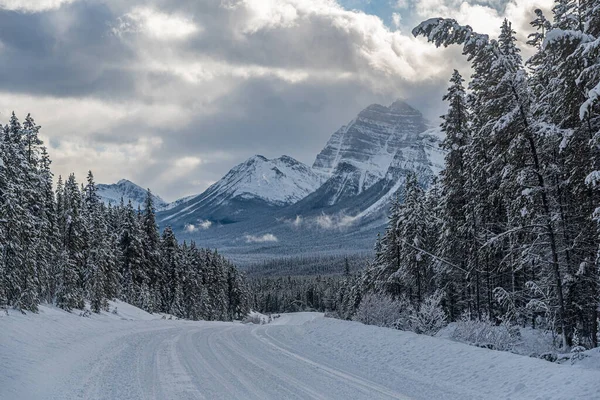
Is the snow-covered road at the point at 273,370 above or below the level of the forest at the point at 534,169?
below

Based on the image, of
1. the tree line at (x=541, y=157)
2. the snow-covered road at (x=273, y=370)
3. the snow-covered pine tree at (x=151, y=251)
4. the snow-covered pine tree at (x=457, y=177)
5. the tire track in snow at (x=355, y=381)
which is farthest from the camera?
the snow-covered pine tree at (x=151, y=251)

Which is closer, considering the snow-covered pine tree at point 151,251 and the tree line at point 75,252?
the tree line at point 75,252

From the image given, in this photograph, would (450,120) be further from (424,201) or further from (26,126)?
(26,126)

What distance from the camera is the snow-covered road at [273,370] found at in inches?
365

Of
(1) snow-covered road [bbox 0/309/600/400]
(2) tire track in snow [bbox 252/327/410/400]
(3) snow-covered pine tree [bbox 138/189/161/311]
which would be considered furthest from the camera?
(3) snow-covered pine tree [bbox 138/189/161/311]

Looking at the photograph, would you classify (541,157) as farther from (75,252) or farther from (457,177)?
(75,252)

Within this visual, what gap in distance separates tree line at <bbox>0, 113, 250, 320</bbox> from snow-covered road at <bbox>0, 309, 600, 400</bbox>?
10.8 m

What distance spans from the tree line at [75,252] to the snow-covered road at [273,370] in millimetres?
10814

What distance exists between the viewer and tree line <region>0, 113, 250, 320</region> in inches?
1053

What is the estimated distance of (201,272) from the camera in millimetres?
73312

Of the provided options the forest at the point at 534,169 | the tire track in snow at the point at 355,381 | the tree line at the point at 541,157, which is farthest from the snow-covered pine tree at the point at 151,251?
the tire track in snow at the point at 355,381

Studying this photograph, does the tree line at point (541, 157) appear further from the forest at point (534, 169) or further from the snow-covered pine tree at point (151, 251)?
the snow-covered pine tree at point (151, 251)

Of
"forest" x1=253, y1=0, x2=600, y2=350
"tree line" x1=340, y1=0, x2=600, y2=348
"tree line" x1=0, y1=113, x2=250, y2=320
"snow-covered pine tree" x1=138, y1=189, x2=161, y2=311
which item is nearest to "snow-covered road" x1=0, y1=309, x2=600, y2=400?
"tree line" x1=340, y1=0, x2=600, y2=348

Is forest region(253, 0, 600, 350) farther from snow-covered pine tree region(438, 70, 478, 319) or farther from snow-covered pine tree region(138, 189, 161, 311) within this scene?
snow-covered pine tree region(138, 189, 161, 311)
